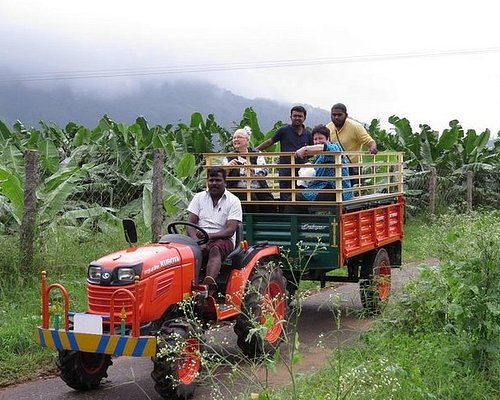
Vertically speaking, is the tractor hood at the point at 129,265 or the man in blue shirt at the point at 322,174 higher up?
the man in blue shirt at the point at 322,174

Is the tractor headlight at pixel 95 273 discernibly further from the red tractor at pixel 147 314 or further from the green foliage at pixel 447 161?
the green foliage at pixel 447 161

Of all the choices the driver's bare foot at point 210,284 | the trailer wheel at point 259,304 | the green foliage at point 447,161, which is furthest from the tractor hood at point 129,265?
the green foliage at point 447,161

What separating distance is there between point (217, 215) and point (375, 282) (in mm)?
2397

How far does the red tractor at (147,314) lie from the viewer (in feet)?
17.8

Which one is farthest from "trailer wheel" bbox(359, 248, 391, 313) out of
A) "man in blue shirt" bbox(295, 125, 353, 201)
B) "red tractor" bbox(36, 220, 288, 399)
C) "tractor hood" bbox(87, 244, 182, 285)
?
"tractor hood" bbox(87, 244, 182, 285)

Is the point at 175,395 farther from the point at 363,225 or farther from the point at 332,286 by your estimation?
the point at 332,286

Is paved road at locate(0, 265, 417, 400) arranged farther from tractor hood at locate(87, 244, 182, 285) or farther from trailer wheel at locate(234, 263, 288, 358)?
tractor hood at locate(87, 244, 182, 285)

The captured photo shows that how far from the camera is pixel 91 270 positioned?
586cm

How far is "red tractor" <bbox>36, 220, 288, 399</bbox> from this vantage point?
543cm

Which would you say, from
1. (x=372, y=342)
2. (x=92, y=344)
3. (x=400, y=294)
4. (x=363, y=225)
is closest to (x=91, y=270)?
(x=92, y=344)

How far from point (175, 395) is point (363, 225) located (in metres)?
3.68

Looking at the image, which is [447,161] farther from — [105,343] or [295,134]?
[105,343]

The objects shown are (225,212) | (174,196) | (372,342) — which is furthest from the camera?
(174,196)

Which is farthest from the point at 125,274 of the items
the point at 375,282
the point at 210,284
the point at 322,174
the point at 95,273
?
the point at 375,282
